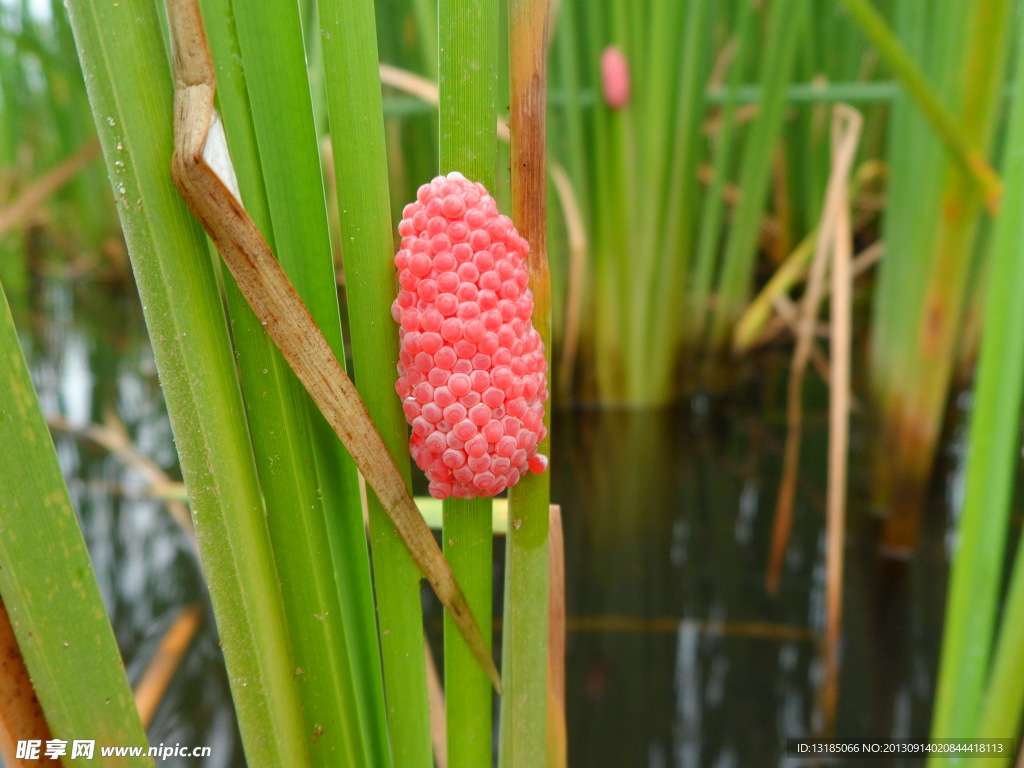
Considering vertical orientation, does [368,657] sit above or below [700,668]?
above

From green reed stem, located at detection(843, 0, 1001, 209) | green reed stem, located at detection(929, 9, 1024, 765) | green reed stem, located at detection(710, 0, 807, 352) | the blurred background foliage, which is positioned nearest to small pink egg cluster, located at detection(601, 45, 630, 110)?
the blurred background foliage

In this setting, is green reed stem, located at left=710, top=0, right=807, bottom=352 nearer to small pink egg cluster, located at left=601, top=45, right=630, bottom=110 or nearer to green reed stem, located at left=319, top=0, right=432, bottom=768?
small pink egg cluster, located at left=601, top=45, right=630, bottom=110

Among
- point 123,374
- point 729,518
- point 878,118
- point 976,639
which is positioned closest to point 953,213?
point 729,518

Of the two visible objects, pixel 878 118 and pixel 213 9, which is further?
pixel 878 118

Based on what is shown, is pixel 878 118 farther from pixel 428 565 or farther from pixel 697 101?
pixel 428 565

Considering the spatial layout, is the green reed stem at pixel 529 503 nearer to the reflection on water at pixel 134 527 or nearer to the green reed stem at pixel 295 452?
the green reed stem at pixel 295 452
